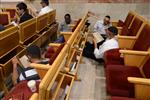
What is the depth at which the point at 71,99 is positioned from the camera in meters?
2.75

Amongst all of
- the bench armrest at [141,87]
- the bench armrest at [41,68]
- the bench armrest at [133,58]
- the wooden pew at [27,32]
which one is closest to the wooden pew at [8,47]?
the wooden pew at [27,32]

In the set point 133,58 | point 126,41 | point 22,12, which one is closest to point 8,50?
point 22,12

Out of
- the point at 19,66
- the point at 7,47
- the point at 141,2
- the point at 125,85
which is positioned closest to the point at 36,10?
the point at 141,2

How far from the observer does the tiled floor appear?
283cm

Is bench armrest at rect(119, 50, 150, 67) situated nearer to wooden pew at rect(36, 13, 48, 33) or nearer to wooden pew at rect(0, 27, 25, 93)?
wooden pew at rect(0, 27, 25, 93)

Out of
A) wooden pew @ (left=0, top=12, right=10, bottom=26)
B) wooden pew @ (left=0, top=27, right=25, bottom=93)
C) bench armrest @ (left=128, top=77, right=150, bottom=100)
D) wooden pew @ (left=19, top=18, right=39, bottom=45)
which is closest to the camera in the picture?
bench armrest @ (left=128, top=77, right=150, bottom=100)

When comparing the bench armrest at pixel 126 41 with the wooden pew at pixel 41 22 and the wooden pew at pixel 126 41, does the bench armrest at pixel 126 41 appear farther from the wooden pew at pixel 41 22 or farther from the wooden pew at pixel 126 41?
the wooden pew at pixel 41 22

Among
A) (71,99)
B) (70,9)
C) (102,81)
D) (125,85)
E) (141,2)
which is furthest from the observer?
(70,9)

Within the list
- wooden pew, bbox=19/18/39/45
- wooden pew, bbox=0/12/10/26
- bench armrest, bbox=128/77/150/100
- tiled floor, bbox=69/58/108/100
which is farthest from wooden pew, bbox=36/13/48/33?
bench armrest, bbox=128/77/150/100

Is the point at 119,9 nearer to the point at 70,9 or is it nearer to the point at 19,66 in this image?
the point at 70,9

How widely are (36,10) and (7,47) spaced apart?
3.29m

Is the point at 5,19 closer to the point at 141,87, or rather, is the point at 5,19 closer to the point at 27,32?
the point at 27,32

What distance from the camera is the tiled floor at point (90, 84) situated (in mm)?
2826

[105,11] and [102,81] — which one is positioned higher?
[105,11]
